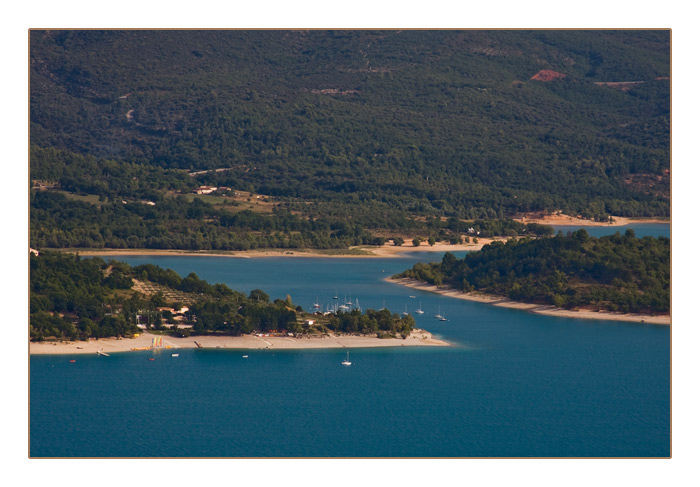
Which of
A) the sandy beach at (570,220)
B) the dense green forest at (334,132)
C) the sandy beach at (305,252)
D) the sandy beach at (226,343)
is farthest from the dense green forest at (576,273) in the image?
the sandy beach at (570,220)

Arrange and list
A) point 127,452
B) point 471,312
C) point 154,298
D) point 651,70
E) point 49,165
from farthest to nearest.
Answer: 1. point 651,70
2. point 49,165
3. point 471,312
4. point 154,298
5. point 127,452

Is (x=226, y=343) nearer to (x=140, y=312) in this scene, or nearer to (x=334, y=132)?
(x=140, y=312)

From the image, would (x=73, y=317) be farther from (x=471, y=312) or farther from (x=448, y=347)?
(x=471, y=312)

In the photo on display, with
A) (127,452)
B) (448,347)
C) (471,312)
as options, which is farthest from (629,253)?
(127,452)

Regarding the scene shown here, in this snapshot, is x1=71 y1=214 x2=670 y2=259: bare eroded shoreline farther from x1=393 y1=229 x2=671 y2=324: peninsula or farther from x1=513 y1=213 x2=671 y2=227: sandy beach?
x1=393 y1=229 x2=671 y2=324: peninsula

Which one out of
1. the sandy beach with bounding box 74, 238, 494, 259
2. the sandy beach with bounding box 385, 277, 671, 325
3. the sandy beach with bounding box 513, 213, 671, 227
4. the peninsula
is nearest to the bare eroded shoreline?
the sandy beach with bounding box 74, 238, 494, 259

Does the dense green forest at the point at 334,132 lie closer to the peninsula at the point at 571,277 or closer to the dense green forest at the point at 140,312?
the peninsula at the point at 571,277

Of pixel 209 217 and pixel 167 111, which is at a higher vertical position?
pixel 167 111
